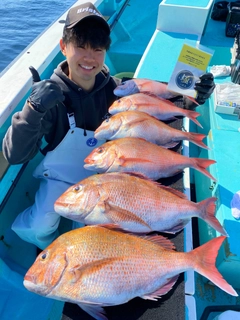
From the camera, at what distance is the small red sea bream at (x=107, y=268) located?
42.4 inches

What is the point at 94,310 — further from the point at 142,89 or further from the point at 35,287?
the point at 142,89

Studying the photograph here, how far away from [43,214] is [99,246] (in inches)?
34.2

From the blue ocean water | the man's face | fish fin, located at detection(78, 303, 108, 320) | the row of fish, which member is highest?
the man's face

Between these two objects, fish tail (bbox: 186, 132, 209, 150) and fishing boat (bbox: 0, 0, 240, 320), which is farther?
fish tail (bbox: 186, 132, 209, 150)

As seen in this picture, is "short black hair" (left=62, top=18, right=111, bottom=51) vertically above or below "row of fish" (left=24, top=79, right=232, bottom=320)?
above

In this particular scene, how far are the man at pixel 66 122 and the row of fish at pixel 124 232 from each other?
17.2 inches

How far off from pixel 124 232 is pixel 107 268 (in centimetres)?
22

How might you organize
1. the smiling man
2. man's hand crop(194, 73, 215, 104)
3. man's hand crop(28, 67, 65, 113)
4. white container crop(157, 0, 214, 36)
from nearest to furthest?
man's hand crop(28, 67, 65, 113), the smiling man, man's hand crop(194, 73, 215, 104), white container crop(157, 0, 214, 36)

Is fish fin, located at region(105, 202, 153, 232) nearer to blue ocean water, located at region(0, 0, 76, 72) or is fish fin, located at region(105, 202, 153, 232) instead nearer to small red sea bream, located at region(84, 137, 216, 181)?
small red sea bream, located at region(84, 137, 216, 181)

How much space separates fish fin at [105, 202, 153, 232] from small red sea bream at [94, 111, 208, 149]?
2.04ft

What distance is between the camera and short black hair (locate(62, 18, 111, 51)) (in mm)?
1805

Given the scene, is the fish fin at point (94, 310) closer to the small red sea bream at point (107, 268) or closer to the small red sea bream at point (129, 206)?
the small red sea bream at point (107, 268)

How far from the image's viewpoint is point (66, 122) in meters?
2.11

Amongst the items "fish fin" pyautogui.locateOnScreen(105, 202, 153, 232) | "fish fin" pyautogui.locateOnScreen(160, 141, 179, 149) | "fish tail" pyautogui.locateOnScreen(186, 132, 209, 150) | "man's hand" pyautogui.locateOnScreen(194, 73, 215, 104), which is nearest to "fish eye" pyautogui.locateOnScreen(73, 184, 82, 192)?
"fish fin" pyautogui.locateOnScreen(105, 202, 153, 232)
